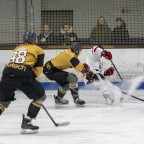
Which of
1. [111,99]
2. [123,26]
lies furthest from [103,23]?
[111,99]

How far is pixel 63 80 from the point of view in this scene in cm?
709

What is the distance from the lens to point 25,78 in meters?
4.92

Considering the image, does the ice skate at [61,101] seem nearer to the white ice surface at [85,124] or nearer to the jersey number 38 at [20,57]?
the white ice surface at [85,124]

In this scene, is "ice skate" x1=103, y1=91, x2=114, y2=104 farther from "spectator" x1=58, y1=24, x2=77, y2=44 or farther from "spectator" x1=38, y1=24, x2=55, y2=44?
"spectator" x1=38, y1=24, x2=55, y2=44

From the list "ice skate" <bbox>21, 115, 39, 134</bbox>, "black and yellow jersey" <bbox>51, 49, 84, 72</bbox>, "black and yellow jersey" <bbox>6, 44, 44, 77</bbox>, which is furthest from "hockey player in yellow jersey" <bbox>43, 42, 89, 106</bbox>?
"ice skate" <bbox>21, 115, 39, 134</bbox>

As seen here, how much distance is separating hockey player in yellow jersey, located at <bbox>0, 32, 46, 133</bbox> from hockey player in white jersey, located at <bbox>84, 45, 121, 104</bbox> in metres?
2.32

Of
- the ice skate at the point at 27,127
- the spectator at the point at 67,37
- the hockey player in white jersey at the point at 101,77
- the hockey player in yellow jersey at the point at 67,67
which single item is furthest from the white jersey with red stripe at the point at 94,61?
the ice skate at the point at 27,127

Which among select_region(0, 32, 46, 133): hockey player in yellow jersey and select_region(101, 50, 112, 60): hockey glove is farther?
select_region(101, 50, 112, 60): hockey glove

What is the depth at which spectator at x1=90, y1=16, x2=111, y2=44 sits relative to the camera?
930 centimetres

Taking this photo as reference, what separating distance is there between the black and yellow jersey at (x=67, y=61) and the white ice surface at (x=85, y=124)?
1.70 feet

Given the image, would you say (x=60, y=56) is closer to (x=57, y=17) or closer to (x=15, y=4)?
(x=57, y=17)

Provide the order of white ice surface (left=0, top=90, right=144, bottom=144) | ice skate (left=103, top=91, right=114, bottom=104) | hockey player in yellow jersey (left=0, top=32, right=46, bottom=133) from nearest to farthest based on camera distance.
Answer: white ice surface (left=0, top=90, right=144, bottom=144), hockey player in yellow jersey (left=0, top=32, right=46, bottom=133), ice skate (left=103, top=91, right=114, bottom=104)

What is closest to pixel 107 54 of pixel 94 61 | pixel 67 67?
pixel 94 61

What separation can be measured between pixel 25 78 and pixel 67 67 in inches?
88.8
